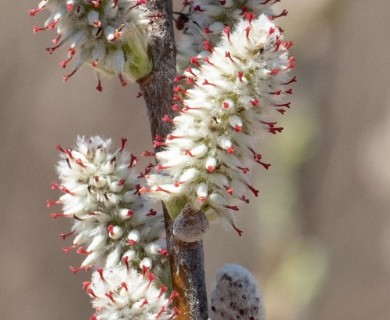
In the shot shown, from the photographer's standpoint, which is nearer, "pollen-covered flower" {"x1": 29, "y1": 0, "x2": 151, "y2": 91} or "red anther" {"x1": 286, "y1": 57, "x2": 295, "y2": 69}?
"red anther" {"x1": 286, "y1": 57, "x2": 295, "y2": 69}

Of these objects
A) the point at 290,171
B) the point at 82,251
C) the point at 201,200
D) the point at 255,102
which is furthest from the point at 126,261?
the point at 290,171

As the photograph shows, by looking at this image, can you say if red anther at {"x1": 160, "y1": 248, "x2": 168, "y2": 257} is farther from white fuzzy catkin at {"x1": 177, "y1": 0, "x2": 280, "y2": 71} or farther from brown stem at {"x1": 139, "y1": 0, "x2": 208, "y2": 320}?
white fuzzy catkin at {"x1": 177, "y1": 0, "x2": 280, "y2": 71}

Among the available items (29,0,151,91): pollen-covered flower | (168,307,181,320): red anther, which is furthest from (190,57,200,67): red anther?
(168,307,181,320): red anther

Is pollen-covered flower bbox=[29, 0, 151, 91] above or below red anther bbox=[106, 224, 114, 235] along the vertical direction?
above

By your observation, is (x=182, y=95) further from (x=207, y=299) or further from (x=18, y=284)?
(x=18, y=284)

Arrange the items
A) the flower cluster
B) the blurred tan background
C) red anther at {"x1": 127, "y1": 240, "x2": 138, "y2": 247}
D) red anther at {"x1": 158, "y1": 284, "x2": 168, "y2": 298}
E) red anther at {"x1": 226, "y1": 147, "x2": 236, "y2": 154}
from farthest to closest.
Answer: the blurred tan background, the flower cluster, red anther at {"x1": 127, "y1": 240, "x2": 138, "y2": 247}, red anther at {"x1": 158, "y1": 284, "x2": 168, "y2": 298}, red anther at {"x1": 226, "y1": 147, "x2": 236, "y2": 154}

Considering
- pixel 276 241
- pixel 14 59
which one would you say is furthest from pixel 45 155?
pixel 276 241
